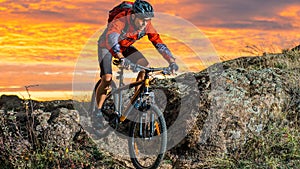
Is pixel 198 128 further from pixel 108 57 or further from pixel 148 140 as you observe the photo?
pixel 108 57

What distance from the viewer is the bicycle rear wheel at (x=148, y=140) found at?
7.56 metres

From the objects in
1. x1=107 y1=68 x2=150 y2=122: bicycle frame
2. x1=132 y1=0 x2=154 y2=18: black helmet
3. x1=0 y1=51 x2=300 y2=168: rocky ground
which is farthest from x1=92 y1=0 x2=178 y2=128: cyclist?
x1=0 y1=51 x2=300 y2=168: rocky ground

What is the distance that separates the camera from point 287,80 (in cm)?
938

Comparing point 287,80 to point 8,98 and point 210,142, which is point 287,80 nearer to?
point 210,142

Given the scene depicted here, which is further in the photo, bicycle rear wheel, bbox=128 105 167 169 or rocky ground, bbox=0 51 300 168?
rocky ground, bbox=0 51 300 168

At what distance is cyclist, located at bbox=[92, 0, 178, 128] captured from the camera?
7.74 meters

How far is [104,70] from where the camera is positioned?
8523 millimetres

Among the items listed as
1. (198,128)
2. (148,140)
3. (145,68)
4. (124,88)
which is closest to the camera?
(145,68)

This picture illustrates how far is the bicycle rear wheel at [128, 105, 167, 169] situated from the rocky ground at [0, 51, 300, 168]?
271mm

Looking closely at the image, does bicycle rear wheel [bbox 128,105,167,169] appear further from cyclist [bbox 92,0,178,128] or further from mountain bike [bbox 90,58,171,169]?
cyclist [bbox 92,0,178,128]

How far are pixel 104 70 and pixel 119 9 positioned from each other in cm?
106

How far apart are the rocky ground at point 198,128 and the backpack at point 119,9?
5.25ft

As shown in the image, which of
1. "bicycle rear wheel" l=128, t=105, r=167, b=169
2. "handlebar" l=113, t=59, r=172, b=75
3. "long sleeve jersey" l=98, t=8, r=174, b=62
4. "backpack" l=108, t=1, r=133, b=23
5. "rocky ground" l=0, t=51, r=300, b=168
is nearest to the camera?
"handlebar" l=113, t=59, r=172, b=75

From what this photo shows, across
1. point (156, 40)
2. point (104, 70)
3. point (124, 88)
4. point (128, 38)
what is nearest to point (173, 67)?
point (156, 40)
